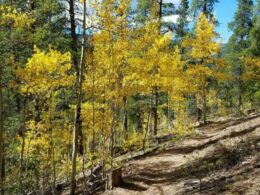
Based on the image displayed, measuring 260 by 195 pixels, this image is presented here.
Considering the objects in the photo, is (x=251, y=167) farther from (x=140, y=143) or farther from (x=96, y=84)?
(x=140, y=143)

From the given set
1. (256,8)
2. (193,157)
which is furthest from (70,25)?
(256,8)

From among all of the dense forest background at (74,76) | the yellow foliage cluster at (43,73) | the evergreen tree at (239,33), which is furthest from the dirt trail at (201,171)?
the evergreen tree at (239,33)

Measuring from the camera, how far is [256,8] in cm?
3222

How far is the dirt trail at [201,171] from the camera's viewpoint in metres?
9.48

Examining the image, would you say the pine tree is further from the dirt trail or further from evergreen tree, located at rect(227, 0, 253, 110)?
evergreen tree, located at rect(227, 0, 253, 110)

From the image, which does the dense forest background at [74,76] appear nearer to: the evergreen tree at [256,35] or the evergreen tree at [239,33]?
the evergreen tree at [256,35]

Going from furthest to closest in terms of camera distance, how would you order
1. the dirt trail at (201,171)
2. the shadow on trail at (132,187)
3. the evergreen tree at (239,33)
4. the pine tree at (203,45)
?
the evergreen tree at (239,33)
the pine tree at (203,45)
the shadow on trail at (132,187)
the dirt trail at (201,171)

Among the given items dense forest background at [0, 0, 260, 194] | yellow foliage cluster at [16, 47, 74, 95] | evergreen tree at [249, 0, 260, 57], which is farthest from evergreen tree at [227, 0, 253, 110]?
yellow foliage cluster at [16, 47, 74, 95]

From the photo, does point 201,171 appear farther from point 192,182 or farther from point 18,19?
point 18,19

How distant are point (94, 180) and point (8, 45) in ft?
25.7

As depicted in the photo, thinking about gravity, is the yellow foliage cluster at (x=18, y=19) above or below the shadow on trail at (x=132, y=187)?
above

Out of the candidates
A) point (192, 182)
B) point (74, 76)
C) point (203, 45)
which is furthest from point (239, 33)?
point (192, 182)

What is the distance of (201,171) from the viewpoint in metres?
11.6

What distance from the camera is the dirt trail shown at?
9484 mm
